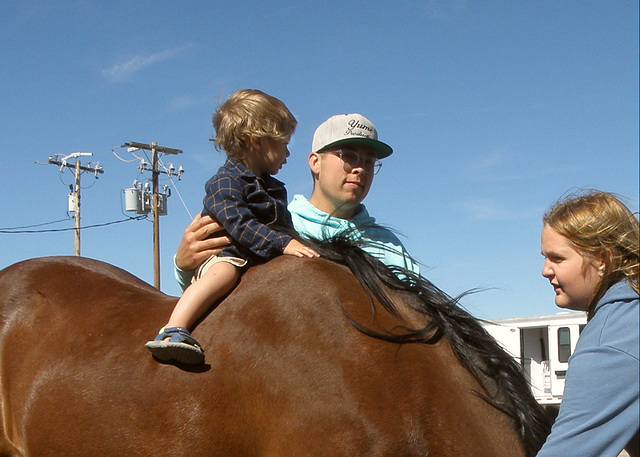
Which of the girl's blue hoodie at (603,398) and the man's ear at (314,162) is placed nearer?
the girl's blue hoodie at (603,398)

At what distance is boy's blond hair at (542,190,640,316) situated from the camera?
1.77 metres

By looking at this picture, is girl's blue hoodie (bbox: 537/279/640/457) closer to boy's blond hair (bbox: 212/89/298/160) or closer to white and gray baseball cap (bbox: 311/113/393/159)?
white and gray baseball cap (bbox: 311/113/393/159)

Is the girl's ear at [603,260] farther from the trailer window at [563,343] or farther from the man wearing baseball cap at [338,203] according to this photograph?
the trailer window at [563,343]

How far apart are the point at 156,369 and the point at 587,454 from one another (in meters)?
1.53

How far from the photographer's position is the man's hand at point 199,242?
8.98ft

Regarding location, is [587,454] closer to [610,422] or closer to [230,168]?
[610,422]

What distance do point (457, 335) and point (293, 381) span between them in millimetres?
600

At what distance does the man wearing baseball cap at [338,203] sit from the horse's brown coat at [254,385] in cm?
26

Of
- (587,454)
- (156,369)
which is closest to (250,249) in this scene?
(156,369)

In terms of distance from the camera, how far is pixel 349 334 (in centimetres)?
223

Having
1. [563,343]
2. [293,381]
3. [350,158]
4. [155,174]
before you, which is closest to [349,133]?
[350,158]

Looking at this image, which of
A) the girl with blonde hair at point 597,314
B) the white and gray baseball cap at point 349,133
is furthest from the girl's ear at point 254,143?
the girl with blonde hair at point 597,314

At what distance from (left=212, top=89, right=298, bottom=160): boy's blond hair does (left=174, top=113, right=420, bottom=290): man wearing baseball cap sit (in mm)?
207

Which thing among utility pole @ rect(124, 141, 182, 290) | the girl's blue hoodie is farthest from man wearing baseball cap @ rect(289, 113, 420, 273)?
utility pole @ rect(124, 141, 182, 290)
